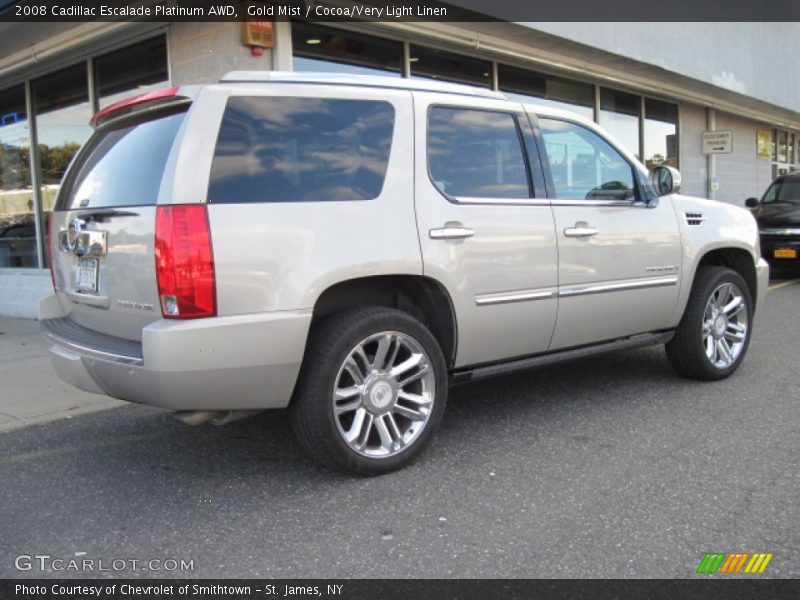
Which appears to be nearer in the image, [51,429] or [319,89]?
[319,89]

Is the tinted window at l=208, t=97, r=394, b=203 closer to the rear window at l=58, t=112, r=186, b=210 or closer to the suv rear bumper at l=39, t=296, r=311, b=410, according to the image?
the rear window at l=58, t=112, r=186, b=210

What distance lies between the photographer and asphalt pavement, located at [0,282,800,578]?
2.86m

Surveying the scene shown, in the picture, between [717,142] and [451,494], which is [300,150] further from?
[717,142]

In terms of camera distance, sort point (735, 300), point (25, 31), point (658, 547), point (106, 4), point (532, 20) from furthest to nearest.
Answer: point (532, 20)
point (25, 31)
point (106, 4)
point (735, 300)
point (658, 547)

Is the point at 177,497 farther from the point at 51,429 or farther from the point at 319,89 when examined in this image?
the point at 319,89

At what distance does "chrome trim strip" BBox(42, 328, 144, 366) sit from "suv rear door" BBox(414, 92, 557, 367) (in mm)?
1469

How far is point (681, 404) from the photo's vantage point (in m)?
4.86

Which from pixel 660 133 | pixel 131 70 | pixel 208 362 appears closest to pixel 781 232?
pixel 660 133

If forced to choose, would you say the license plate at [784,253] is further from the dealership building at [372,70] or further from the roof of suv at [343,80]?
the roof of suv at [343,80]

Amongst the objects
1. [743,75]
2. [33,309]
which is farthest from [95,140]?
[743,75]

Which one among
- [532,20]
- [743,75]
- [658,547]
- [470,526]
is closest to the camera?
[658,547]

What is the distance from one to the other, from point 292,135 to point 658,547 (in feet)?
7.90

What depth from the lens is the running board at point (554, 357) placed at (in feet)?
13.4
